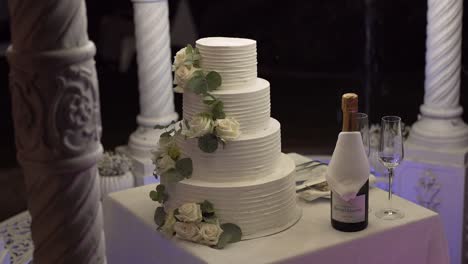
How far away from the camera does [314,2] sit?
24.5 feet

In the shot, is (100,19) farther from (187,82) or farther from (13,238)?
(187,82)

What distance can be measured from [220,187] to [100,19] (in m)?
5.79

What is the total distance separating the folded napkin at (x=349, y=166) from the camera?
9.05 ft

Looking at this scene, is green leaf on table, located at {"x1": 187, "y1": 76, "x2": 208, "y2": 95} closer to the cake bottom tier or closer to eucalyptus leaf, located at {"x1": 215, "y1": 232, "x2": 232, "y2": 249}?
the cake bottom tier

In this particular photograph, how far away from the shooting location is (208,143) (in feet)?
9.12

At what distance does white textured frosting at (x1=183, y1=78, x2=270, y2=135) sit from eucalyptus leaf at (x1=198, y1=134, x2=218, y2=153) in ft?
0.35

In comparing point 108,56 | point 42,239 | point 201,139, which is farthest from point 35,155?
point 108,56

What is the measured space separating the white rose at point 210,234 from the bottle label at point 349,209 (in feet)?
1.41

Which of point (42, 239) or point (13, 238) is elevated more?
point (42, 239)

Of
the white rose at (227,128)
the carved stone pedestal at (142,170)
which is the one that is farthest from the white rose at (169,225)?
the carved stone pedestal at (142,170)

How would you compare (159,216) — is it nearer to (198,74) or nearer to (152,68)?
(198,74)

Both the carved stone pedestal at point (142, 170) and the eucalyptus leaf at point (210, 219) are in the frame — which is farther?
the carved stone pedestal at point (142, 170)

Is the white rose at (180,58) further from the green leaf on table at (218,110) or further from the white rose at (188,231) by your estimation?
the white rose at (188,231)

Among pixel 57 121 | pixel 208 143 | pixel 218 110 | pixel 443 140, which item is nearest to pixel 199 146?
pixel 208 143
